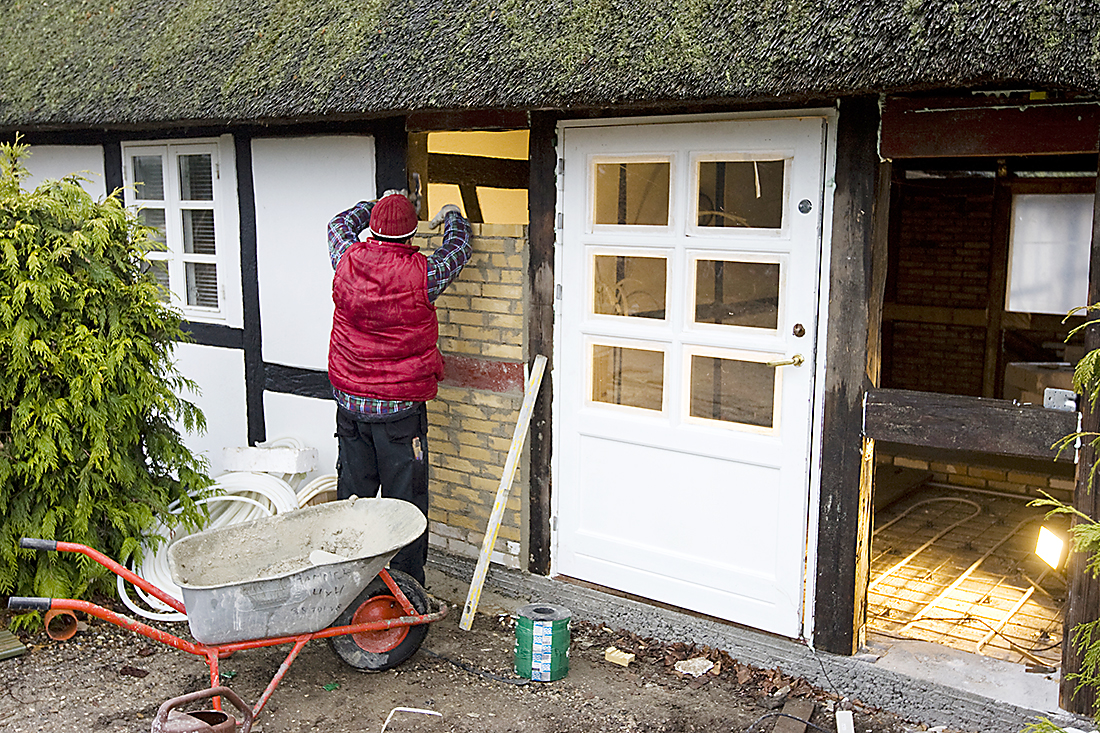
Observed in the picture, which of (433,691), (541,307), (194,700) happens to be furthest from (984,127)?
(194,700)

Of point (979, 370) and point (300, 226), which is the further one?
point (979, 370)

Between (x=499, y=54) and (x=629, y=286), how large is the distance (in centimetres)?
127

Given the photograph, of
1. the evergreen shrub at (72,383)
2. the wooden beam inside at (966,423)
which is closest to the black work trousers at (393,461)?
the evergreen shrub at (72,383)

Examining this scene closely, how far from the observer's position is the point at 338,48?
17.8 feet

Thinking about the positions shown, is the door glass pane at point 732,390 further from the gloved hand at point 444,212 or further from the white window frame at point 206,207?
the white window frame at point 206,207

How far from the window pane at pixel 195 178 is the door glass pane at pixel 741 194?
3.83 m

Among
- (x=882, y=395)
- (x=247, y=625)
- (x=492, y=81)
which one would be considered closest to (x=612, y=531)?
(x=882, y=395)

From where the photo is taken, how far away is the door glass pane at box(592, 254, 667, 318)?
4820mm

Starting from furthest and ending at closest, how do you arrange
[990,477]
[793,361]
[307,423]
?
1. [990,477]
2. [307,423]
3. [793,361]

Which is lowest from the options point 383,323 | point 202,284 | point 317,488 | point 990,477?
point 990,477

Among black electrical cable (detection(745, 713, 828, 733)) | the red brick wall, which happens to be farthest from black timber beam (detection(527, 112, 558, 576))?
the red brick wall

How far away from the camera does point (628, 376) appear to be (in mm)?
4980

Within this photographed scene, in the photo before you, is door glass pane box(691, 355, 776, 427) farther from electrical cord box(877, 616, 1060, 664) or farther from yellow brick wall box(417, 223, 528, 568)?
electrical cord box(877, 616, 1060, 664)

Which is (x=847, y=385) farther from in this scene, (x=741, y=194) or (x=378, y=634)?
(x=378, y=634)
